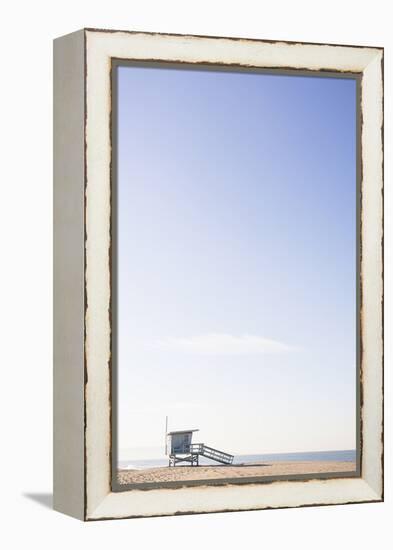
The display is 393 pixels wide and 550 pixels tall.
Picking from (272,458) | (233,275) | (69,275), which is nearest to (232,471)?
(272,458)

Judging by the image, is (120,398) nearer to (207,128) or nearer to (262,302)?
(262,302)

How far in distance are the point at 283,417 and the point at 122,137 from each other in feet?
5.94

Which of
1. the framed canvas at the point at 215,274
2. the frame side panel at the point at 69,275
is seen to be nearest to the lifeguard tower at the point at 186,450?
the framed canvas at the point at 215,274

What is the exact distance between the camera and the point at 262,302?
9.23 m

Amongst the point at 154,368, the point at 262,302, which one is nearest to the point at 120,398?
the point at 154,368

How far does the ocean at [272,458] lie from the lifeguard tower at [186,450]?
0.03m

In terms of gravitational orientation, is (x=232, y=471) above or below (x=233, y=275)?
below

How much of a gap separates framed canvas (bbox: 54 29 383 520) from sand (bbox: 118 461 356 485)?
0.01 meters

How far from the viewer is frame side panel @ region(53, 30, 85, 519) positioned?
28.9 feet

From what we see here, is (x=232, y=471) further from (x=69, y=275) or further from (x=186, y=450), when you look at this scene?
(x=69, y=275)

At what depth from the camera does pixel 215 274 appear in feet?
30.0

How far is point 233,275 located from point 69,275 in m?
0.91

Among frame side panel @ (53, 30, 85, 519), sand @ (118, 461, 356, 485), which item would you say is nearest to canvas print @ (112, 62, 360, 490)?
sand @ (118, 461, 356, 485)

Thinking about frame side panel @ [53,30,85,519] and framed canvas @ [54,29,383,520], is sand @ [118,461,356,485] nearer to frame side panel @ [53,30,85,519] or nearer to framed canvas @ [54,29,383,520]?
framed canvas @ [54,29,383,520]
